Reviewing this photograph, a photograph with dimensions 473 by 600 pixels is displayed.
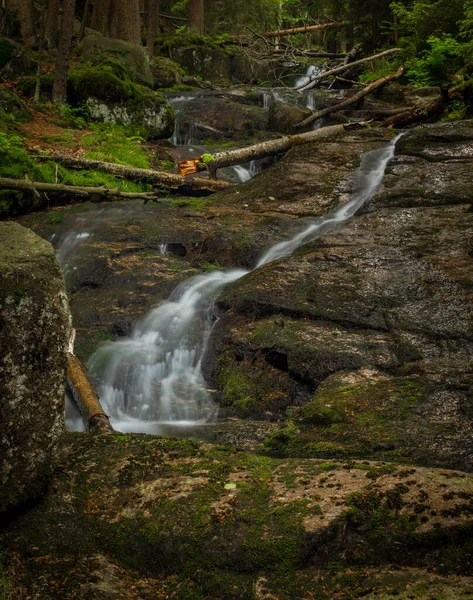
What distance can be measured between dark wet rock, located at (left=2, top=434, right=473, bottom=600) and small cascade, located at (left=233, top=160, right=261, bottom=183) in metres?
11.6

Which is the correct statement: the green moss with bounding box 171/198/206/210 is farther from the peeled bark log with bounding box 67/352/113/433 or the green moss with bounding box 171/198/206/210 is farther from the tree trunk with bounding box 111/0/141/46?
the tree trunk with bounding box 111/0/141/46

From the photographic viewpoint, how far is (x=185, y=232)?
33.0 ft

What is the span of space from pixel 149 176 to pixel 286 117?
6.71 meters

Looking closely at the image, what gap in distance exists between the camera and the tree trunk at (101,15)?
25.1 meters

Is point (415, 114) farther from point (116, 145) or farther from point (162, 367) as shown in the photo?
point (162, 367)

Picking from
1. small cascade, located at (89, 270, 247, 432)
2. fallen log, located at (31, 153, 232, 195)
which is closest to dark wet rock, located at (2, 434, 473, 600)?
small cascade, located at (89, 270, 247, 432)

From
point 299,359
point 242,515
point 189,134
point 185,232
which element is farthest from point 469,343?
point 189,134

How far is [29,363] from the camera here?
302 cm

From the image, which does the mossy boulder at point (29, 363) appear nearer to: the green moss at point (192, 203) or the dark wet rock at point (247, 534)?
the dark wet rock at point (247, 534)

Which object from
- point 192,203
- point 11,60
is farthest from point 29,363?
point 11,60

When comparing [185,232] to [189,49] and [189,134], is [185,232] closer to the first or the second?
[189,134]

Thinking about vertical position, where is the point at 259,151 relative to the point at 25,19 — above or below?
below

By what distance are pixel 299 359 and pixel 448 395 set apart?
1.77 meters

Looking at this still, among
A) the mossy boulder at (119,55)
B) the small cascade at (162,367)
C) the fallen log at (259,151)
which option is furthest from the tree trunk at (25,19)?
the small cascade at (162,367)
